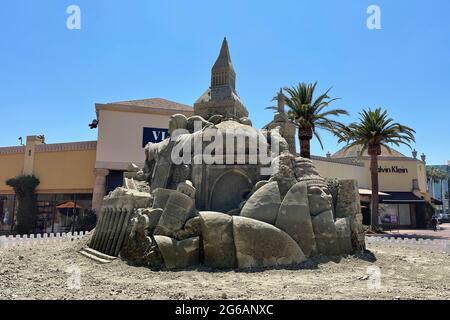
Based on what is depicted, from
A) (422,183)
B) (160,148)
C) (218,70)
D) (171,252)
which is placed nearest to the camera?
(171,252)

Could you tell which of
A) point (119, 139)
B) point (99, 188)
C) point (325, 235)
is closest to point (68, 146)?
point (119, 139)

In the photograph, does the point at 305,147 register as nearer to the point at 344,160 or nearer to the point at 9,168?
the point at 344,160

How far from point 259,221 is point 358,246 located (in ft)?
12.9

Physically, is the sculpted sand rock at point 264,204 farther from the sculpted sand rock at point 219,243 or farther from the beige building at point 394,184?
the beige building at point 394,184

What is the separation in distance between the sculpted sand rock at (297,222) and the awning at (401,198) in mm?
29642

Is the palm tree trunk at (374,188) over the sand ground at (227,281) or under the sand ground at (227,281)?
over

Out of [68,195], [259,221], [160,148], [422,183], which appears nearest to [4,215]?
[68,195]

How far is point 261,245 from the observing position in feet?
32.8

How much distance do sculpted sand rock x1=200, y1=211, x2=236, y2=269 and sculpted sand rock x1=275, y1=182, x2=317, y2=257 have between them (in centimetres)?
149

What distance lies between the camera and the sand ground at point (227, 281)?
748cm

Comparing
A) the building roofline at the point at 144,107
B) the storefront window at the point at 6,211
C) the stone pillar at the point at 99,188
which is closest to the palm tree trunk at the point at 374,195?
the building roofline at the point at 144,107

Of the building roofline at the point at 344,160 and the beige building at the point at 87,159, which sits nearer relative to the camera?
the beige building at the point at 87,159

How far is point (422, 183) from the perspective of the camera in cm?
4097
